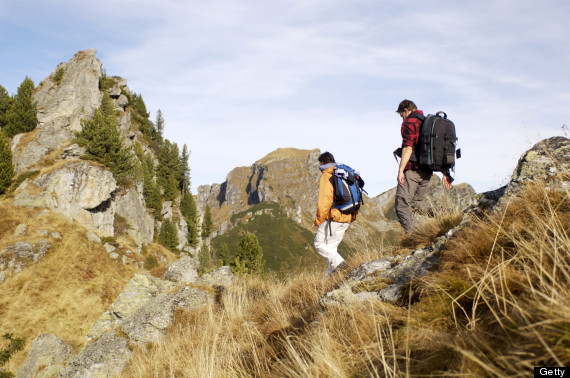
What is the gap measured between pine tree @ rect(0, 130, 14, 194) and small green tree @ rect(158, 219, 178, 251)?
73.8ft

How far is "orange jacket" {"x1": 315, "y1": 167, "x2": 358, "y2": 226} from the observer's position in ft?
18.2

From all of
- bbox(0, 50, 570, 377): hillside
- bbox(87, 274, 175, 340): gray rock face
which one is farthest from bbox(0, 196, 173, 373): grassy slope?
bbox(87, 274, 175, 340): gray rock face

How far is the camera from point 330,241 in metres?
5.89

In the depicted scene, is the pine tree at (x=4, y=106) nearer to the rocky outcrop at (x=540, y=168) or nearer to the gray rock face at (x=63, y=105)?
the gray rock face at (x=63, y=105)

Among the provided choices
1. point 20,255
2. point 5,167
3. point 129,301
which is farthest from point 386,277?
point 5,167

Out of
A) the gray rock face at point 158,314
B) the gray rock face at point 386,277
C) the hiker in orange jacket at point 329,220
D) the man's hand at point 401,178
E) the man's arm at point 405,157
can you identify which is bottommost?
the gray rock face at point 158,314

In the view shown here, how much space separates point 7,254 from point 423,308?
2978cm

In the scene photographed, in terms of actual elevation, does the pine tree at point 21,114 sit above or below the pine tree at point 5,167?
above

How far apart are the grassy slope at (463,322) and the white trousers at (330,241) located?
122 cm

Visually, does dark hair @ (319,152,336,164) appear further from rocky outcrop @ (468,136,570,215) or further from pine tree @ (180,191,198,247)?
pine tree @ (180,191,198,247)

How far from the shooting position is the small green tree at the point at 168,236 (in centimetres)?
5084

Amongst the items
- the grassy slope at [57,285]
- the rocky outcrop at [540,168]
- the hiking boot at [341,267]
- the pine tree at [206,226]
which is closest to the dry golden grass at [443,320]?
A: the hiking boot at [341,267]

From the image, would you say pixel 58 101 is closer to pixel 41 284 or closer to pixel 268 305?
pixel 41 284

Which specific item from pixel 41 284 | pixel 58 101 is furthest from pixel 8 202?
pixel 58 101
